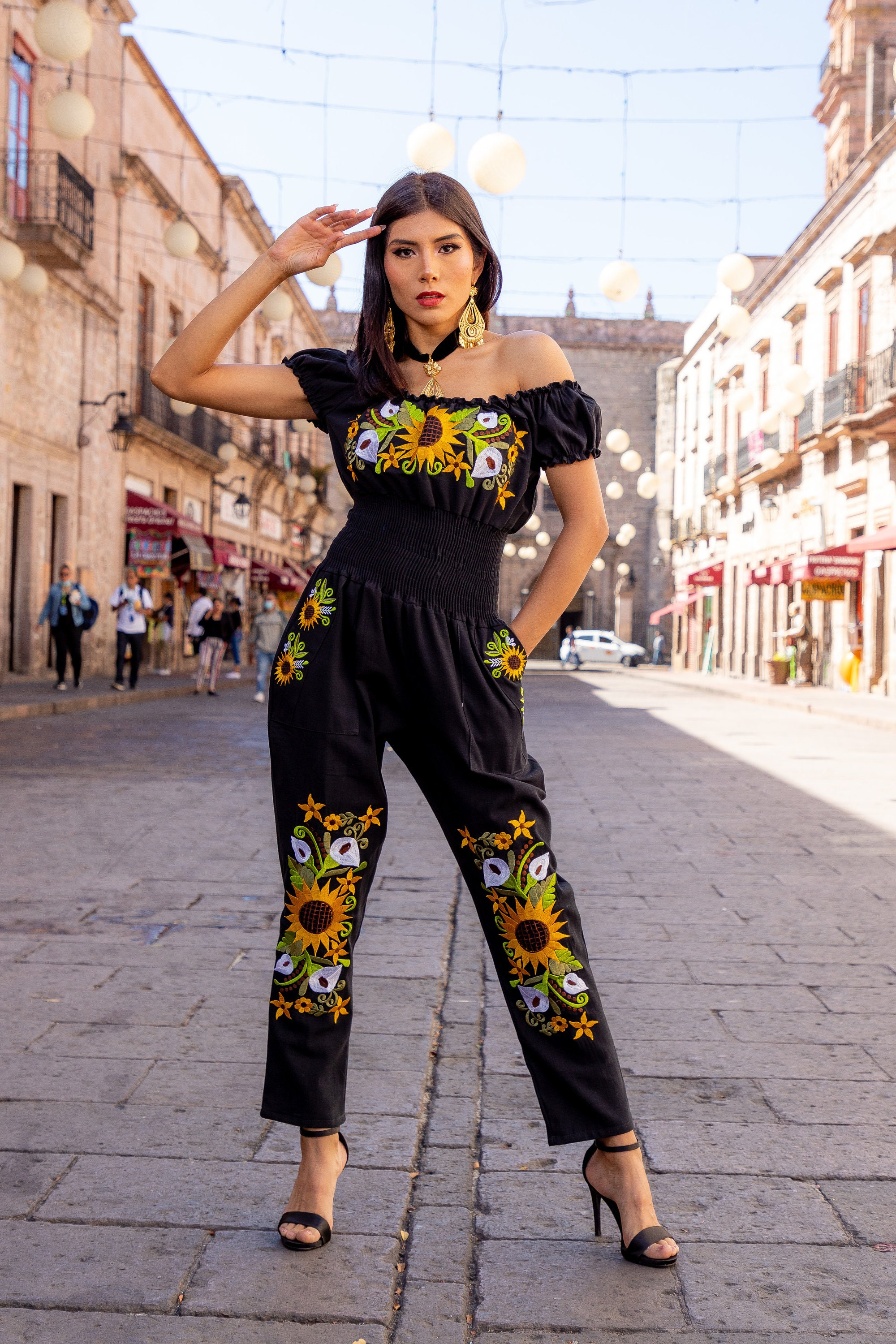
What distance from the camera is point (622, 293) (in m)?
12.9

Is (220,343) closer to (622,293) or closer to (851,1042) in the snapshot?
(851,1042)

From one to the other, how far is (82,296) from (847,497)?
1558cm

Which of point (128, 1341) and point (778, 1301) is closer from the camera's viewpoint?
point (128, 1341)

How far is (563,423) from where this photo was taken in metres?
2.27

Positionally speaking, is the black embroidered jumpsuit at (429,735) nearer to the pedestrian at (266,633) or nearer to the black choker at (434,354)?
the black choker at (434,354)

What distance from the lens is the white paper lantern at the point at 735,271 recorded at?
1381 cm

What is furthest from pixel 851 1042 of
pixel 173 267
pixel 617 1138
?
pixel 173 267

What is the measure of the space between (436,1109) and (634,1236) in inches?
31.3

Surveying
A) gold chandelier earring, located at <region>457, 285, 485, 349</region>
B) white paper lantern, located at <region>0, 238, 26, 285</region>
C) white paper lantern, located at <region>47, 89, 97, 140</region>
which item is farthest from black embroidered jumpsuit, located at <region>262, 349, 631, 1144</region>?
white paper lantern, located at <region>0, 238, 26, 285</region>

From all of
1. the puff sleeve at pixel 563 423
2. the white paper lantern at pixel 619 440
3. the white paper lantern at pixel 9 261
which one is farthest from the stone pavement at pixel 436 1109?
the white paper lantern at pixel 619 440

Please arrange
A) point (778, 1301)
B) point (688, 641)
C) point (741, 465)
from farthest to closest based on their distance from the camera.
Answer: point (688, 641) → point (741, 465) → point (778, 1301)

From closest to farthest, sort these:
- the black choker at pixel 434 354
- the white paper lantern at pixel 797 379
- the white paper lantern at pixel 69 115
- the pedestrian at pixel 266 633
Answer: the black choker at pixel 434 354 < the white paper lantern at pixel 69 115 < the pedestrian at pixel 266 633 < the white paper lantern at pixel 797 379

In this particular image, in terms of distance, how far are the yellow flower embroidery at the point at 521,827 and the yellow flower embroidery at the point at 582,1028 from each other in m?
0.30

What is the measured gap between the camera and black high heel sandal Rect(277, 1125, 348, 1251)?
225 centimetres
